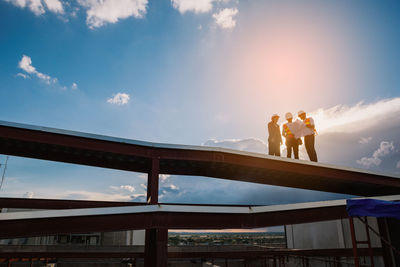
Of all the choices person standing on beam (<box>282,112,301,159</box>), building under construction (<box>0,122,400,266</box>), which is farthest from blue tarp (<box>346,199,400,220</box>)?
person standing on beam (<box>282,112,301,159</box>)

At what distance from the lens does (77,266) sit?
2456 cm

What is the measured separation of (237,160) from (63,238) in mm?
29707

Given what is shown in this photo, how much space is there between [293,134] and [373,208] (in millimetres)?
5284

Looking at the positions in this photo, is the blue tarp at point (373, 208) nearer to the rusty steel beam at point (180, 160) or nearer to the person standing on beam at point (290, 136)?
the rusty steel beam at point (180, 160)

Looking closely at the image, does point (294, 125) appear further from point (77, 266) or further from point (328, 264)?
point (77, 266)

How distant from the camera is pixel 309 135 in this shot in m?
11.0

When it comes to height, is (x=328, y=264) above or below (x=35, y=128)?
below

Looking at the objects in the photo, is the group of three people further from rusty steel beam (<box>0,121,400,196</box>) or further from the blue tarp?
the blue tarp

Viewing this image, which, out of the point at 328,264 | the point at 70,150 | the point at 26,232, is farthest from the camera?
the point at 328,264

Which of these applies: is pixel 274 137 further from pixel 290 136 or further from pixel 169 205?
pixel 169 205

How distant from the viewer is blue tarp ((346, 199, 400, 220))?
6082 millimetres

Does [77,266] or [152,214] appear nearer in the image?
[152,214]

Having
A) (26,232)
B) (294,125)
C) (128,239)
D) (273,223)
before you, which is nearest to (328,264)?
(294,125)

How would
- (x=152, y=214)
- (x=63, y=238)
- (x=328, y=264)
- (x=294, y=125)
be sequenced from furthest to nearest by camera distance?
(x=63, y=238) → (x=328, y=264) → (x=294, y=125) → (x=152, y=214)
